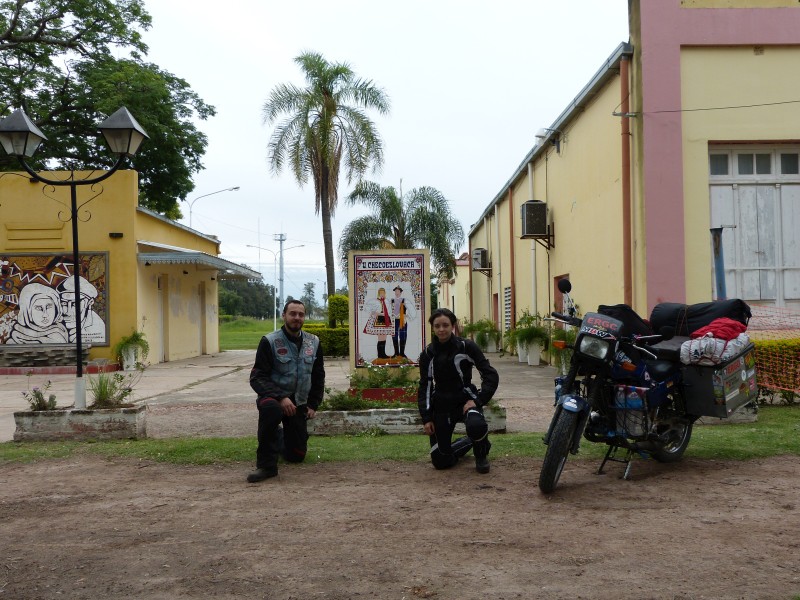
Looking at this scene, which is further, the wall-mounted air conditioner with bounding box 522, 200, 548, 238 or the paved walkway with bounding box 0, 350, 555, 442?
the wall-mounted air conditioner with bounding box 522, 200, 548, 238

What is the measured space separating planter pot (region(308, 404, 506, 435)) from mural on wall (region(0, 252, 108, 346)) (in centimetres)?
1314

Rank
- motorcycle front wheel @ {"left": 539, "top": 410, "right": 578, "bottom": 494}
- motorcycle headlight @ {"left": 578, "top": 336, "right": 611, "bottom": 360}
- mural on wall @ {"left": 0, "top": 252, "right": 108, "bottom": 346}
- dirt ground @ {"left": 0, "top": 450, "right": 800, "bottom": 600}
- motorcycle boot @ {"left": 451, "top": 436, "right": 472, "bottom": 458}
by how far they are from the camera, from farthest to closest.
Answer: mural on wall @ {"left": 0, "top": 252, "right": 108, "bottom": 346} → motorcycle boot @ {"left": 451, "top": 436, "right": 472, "bottom": 458} → motorcycle headlight @ {"left": 578, "top": 336, "right": 611, "bottom": 360} → motorcycle front wheel @ {"left": 539, "top": 410, "right": 578, "bottom": 494} → dirt ground @ {"left": 0, "top": 450, "right": 800, "bottom": 600}

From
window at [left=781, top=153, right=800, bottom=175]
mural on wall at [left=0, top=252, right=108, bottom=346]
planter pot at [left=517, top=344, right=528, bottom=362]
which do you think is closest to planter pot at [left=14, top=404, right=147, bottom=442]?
window at [left=781, top=153, right=800, bottom=175]

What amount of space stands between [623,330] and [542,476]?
1258mm

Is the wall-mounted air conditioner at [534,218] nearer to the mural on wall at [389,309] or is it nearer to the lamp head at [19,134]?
the mural on wall at [389,309]

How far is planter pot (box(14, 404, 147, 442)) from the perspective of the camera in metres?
7.97

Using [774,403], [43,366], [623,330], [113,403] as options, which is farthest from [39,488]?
[43,366]

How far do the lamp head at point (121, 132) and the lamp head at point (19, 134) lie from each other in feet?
2.50

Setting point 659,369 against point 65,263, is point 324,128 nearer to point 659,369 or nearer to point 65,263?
point 65,263

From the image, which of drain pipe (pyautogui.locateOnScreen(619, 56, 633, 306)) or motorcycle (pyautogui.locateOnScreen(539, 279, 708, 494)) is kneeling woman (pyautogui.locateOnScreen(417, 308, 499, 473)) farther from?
drain pipe (pyautogui.locateOnScreen(619, 56, 633, 306))

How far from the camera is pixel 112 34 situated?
26.9 metres

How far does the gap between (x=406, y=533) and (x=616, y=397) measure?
205 cm

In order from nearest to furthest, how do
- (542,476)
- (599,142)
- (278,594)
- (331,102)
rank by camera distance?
(278,594), (542,476), (599,142), (331,102)

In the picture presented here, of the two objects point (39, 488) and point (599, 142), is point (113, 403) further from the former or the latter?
point (599, 142)
